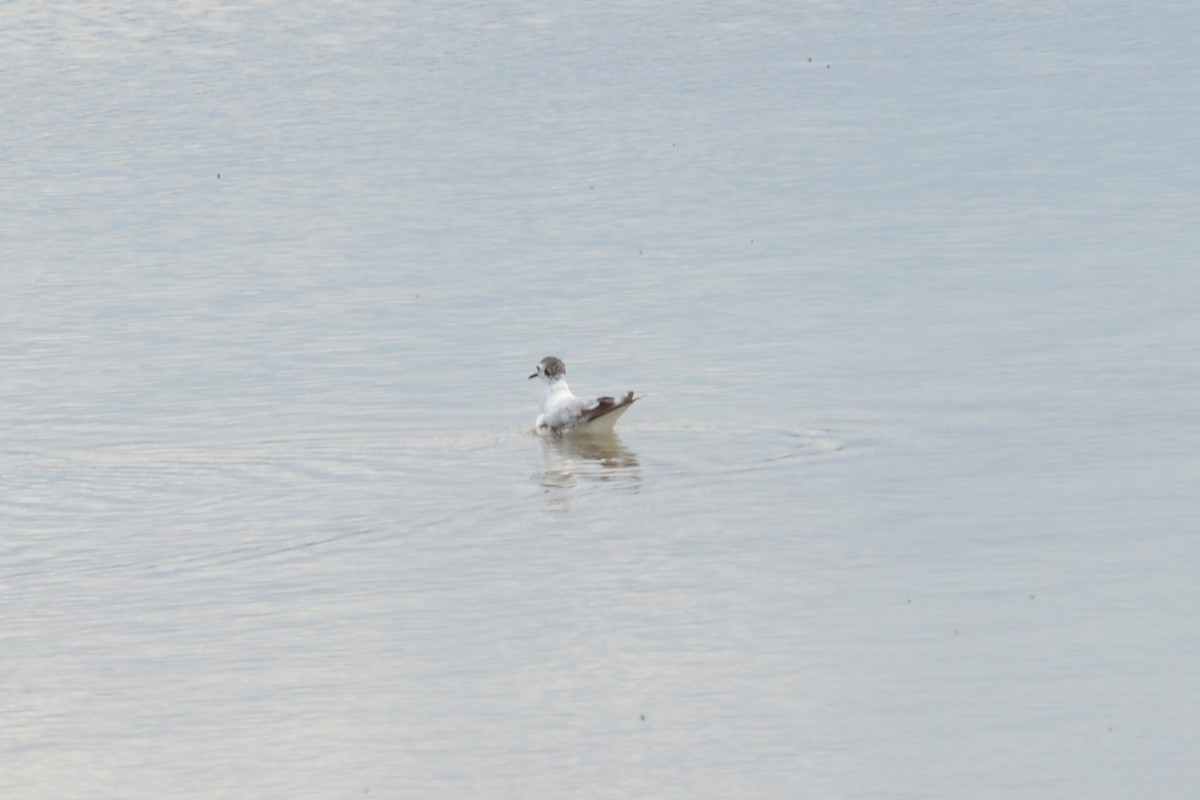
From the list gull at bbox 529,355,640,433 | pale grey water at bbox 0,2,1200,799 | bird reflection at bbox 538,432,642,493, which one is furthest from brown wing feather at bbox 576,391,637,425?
pale grey water at bbox 0,2,1200,799

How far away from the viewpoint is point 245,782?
7.76 metres

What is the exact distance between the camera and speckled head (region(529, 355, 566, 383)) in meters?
14.0

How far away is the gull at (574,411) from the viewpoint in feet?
44.4

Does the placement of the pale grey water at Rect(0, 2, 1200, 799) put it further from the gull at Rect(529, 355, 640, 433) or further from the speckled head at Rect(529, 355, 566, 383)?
the speckled head at Rect(529, 355, 566, 383)

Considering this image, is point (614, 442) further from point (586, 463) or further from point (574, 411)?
point (586, 463)

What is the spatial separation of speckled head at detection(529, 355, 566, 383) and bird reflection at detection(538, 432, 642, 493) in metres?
0.44

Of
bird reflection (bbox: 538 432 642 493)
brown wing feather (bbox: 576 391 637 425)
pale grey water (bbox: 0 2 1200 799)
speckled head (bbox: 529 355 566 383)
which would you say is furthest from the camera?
speckled head (bbox: 529 355 566 383)

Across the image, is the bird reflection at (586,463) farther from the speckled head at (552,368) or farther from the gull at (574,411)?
the speckled head at (552,368)

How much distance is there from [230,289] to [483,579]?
807 cm

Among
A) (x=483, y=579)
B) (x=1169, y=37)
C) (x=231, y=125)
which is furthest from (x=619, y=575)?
(x=1169, y=37)

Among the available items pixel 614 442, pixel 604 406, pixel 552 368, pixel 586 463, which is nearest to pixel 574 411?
pixel 604 406

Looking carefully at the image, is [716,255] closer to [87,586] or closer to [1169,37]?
[87,586]

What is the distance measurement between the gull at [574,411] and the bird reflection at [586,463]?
56 mm

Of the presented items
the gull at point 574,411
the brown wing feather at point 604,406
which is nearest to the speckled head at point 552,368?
the gull at point 574,411
